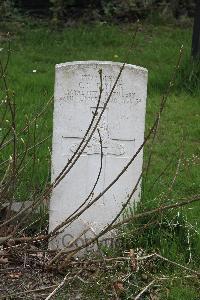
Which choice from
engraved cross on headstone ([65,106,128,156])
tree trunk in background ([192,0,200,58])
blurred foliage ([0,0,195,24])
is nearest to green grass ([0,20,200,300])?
tree trunk in background ([192,0,200,58])

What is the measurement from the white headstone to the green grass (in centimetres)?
22

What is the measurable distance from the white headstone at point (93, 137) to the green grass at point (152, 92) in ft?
0.73

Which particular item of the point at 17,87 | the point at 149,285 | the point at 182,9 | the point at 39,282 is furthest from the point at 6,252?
the point at 182,9

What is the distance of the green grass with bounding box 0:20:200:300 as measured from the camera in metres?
4.28

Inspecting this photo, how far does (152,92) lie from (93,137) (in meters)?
3.14

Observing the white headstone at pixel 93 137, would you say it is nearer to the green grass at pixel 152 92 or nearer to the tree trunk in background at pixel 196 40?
the green grass at pixel 152 92

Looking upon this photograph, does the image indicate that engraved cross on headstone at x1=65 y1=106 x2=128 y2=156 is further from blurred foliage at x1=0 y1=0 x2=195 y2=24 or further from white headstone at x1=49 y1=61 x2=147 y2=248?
blurred foliage at x1=0 y1=0 x2=195 y2=24

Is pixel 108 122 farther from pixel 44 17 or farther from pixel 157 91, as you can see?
pixel 44 17

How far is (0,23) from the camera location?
34.5 ft

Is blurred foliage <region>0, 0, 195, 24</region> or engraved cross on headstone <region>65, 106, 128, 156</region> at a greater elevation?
blurred foliage <region>0, 0, 195, 24</region>

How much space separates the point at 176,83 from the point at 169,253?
3587 mm

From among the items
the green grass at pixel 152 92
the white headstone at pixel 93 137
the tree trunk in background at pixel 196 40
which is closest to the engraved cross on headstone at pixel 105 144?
the white headstone at pixel 93 137

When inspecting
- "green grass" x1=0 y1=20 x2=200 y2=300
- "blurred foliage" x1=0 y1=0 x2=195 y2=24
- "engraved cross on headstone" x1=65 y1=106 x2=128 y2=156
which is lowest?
"green grass" x1=0 y1=20 x2=200 y2=300

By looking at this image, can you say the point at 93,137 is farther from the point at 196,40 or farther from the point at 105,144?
the point at 196,40
